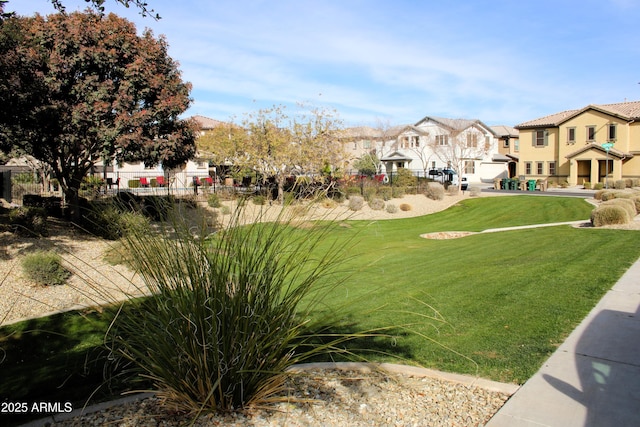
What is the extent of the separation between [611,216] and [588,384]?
11.8 meters

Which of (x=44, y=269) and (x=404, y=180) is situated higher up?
(x=404, y=180)

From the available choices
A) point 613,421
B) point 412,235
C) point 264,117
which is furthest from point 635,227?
point 264,117

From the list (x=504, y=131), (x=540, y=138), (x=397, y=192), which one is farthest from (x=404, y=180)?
(x=504, y=131)

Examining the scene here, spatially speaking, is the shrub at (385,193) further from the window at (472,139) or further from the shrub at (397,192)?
the window at (472,139)

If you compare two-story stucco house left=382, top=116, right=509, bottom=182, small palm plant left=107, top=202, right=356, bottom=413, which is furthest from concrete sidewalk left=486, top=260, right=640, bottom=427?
two-story stucco house left=382, top=116, right=509, bottom=182

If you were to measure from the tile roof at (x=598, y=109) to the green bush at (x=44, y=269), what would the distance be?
40517mm

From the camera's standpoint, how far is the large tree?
1162 cm

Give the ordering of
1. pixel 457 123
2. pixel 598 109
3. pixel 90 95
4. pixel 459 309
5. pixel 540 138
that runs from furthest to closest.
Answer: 1. pixel 457 123
2. pixel 540 138
3. pixel 598 109
4. pixel 90 95
5. pixel 459 309

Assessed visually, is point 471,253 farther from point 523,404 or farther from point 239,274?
point 239,274

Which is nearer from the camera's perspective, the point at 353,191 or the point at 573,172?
the point at 353,191

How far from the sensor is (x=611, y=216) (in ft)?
45.3

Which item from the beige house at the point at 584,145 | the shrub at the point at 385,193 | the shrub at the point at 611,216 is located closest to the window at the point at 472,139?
the beige house at the point at 584,145

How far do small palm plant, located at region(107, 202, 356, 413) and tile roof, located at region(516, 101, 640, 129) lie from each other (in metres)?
41.8

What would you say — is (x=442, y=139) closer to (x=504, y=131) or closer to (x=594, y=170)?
(x=504, y=131)
